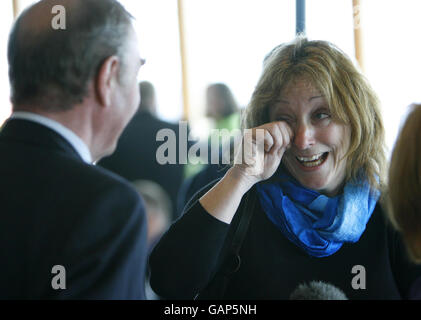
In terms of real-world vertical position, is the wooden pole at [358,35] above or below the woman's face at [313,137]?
above

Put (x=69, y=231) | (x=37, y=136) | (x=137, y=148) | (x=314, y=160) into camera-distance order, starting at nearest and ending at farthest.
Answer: (x=69, y=231)
(x=37, y=136)
(x=314, y=160)
(x=137, y=148)

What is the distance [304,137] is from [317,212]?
0.77ft

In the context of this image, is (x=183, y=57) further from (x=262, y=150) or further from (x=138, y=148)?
(x=262, y=150)

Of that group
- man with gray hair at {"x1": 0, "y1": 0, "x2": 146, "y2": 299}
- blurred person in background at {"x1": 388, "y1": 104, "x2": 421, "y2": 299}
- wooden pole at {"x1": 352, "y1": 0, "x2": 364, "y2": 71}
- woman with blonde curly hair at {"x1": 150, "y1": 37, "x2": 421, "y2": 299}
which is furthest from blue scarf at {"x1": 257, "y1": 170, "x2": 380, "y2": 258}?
wooden pole at {"x1": 352, "y1": 0, "x2": 364, "y2": 71}

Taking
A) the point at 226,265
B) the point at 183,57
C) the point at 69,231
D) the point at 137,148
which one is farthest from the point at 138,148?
the point at 183,57

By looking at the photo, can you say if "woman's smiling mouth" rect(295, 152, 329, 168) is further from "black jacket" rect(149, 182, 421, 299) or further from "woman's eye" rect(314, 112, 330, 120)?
"black jacket" rect(149, 182, 421, 299)

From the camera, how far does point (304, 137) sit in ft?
4.58

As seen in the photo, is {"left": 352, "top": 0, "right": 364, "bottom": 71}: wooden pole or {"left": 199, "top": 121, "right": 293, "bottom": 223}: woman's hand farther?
{"left": 352, "top": 0, "right": 364, "bottom": 71}: wooden pole

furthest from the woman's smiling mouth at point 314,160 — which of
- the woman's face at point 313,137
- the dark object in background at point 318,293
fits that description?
the dark object in background at point 318,293

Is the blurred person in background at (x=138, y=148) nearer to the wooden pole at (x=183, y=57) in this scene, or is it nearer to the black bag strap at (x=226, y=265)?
the black bag strap at (x=226, y=265)

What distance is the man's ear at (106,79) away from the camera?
90 centimetres

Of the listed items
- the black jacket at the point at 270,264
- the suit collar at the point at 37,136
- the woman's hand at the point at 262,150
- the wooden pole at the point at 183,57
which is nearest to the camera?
the suit collar at the point at 37,136

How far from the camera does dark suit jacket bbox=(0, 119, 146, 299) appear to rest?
75 cm
